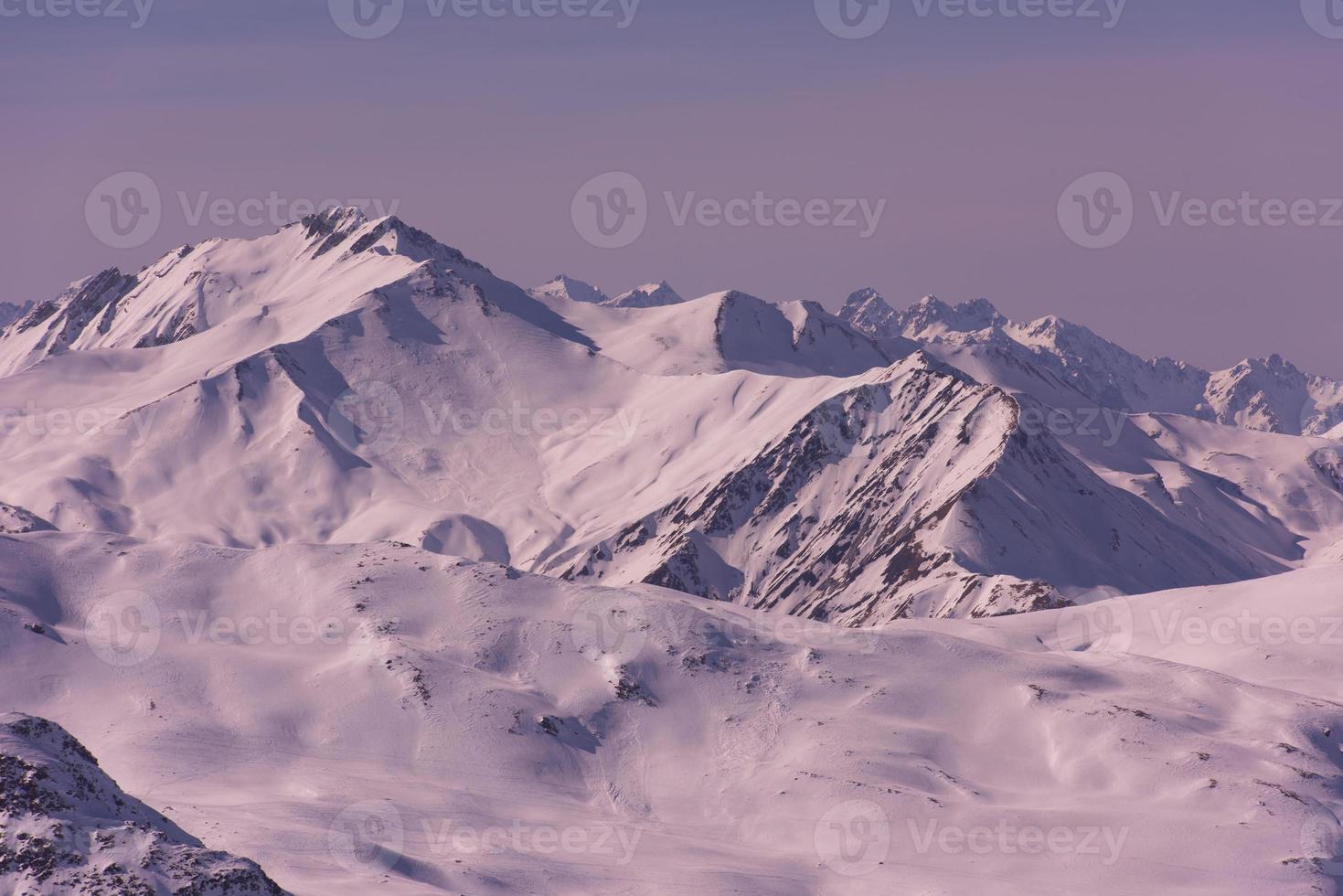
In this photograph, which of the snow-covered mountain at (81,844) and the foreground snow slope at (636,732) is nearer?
the snow-covered mountain at (81,844)

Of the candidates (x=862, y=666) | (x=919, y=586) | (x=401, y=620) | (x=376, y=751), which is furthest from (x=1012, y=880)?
(x=919, y=586)

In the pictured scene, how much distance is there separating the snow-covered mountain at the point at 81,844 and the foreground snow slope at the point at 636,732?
2163cm

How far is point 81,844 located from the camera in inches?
2199

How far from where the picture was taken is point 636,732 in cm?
11631

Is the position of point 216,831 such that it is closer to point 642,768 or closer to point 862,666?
point 642,768

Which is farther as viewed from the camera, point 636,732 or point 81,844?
point 636,732

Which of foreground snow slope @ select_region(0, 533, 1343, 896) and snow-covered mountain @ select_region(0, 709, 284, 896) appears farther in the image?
foreground snow slope @ select_region(0, 533, 1343, 896)

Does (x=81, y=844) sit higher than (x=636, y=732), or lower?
higher

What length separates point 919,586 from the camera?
19075 centimetres

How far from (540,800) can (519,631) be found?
2279 cm

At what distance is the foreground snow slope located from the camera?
9469cm

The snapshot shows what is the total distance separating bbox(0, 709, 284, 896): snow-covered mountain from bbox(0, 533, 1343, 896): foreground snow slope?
21.6m

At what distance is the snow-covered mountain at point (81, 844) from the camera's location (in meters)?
54.4

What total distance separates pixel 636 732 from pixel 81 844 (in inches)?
2517
